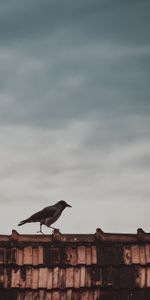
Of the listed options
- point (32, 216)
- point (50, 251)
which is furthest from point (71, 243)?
point (32, 216)

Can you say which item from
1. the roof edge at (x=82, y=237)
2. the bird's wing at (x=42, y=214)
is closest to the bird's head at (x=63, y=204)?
the bird's wing at (x=42, y=214)

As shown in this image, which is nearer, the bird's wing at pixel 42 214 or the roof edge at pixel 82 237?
the roof edge at pixel 82 237

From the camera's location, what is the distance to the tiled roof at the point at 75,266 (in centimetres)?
1095

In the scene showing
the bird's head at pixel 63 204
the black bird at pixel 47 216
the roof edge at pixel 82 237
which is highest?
the bird's head at pixel 63 204

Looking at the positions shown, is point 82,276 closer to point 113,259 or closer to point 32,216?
point 113,259

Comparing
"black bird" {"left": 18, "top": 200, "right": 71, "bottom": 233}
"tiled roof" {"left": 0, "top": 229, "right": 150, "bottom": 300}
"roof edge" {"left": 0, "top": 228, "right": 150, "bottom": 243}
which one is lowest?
"tiled roof" {"left": 0, "top": 229, "right": 150, "bottom": 300}

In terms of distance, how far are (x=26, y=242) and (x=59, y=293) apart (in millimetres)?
1246

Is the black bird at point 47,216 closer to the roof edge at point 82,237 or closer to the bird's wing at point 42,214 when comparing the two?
the bird's wing at point 42,214

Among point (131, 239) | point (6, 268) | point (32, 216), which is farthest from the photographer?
point (32, 216)

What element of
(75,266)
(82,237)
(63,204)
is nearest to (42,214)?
(63,204)

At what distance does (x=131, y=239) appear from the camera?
1173 cm

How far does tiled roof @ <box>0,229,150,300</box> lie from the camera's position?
1095cm

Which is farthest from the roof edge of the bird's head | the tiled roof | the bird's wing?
the bird's head

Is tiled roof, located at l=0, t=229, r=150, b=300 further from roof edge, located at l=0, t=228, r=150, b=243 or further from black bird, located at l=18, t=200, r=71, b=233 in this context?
black bird, located at l=18, t=200, r=71, b=233
